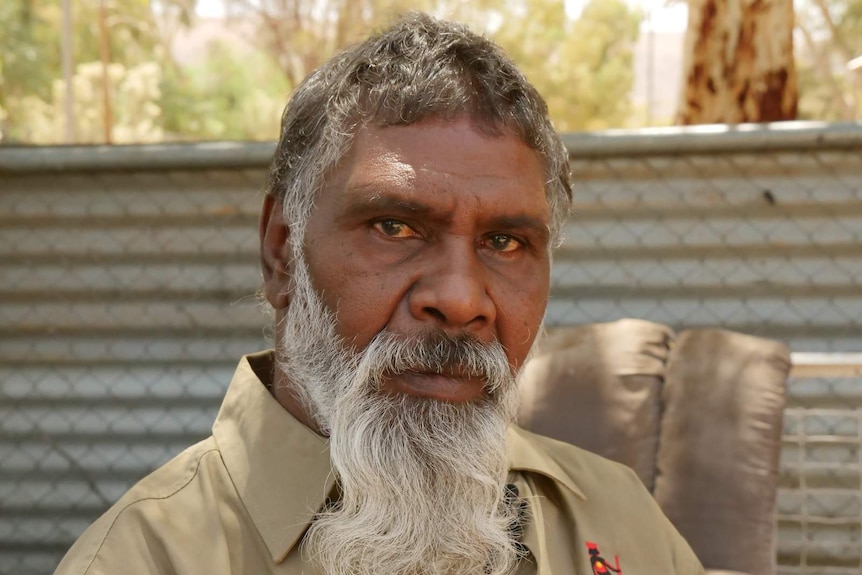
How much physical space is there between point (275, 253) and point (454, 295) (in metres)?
0.51

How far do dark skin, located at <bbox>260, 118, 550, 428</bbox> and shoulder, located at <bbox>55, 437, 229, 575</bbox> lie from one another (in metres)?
0.36

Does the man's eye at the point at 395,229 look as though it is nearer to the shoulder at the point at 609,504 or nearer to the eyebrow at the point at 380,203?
the eyebrow at the point at 380,203

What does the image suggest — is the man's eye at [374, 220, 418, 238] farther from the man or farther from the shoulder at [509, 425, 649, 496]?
the shoulder at [509, 425, 649, 496]

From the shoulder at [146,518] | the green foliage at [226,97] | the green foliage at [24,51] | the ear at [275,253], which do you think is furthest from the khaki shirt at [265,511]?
the green foliage at [226,97]

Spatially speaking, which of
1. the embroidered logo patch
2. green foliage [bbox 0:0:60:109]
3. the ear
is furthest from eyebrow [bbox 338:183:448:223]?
green foliage [bbox 0:0:60:109]

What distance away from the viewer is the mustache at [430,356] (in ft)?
5.26

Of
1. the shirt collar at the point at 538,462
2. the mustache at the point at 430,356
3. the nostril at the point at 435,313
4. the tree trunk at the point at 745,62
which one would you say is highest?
the tree trunk at the point at 745,62

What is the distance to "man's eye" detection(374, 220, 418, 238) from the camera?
1668 mm

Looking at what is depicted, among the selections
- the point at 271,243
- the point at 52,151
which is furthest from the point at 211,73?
the point at 271,243

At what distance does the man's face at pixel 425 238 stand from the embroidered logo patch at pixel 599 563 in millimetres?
456

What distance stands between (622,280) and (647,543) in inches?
67.4

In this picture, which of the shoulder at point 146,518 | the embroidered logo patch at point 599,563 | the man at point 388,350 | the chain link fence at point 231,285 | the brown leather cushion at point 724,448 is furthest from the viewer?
the chain link fence at point 231,285

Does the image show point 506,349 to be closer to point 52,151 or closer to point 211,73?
point 52,151

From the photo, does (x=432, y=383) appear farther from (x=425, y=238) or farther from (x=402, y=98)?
(x=402, y=98)
